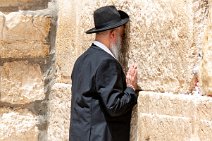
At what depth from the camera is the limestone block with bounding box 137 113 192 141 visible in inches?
105

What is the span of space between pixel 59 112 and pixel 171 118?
42.2 inches

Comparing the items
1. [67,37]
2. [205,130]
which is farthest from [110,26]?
[205,130]

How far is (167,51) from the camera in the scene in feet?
9.14

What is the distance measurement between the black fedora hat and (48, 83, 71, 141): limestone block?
2.27 ft

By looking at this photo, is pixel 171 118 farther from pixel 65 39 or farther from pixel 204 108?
pixel 65 39

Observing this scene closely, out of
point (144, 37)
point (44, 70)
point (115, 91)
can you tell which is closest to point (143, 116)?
point (115, 91)

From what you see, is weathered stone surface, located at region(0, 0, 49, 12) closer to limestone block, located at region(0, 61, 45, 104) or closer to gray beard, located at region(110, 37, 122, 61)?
limestone block, located at region(0, 61, 45, 104)

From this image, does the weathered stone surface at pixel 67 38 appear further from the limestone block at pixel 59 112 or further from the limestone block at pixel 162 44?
the limestone block at pixel 162 44

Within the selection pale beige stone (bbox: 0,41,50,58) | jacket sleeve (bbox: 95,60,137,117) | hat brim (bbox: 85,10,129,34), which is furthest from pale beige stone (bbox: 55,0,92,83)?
jacket sleeve (bbox: 95,60,137,117)

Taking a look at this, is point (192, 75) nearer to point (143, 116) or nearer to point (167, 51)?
point (167, 51)

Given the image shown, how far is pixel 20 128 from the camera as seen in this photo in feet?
12.3

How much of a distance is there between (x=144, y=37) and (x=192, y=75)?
0.40 meters

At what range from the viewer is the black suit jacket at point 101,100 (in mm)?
2799

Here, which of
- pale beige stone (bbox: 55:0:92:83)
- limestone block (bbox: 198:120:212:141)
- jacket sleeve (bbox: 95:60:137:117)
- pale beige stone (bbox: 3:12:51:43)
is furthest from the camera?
pale beige stone (bbox: 3:12:51:43)
